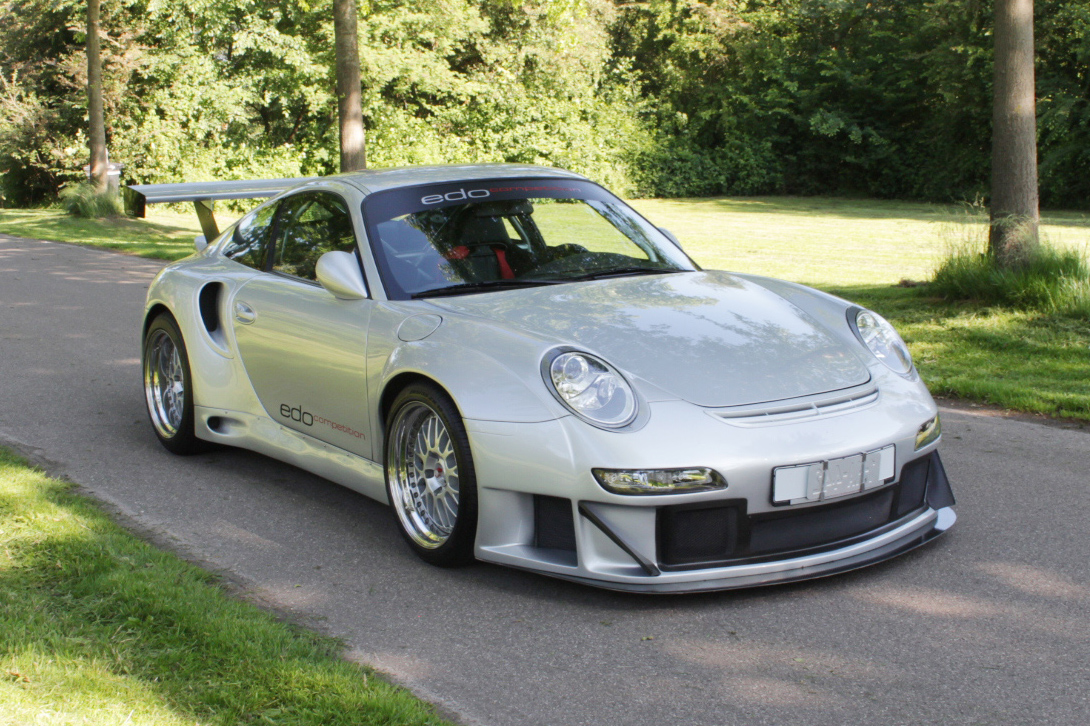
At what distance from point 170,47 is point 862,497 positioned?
31.1m

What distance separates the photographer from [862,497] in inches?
143

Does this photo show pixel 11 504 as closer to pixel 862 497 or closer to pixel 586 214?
pixel 586 214

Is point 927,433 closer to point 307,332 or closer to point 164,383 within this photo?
point 307,332

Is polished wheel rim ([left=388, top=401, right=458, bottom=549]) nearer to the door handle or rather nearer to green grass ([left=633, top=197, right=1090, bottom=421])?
the door handle

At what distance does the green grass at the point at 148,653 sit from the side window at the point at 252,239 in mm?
1712

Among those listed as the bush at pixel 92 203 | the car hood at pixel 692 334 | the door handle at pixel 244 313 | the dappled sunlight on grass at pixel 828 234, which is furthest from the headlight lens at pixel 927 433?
the bush at pixel 92 203

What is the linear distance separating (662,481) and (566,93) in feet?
106

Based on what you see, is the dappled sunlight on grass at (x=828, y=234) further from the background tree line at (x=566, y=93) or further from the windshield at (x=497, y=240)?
the windshield at (x=497, y=240)

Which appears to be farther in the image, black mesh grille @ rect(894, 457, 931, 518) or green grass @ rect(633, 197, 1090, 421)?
green grass @ rect(633, 197, 1090, 421)

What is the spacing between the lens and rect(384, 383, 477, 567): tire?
3.70m

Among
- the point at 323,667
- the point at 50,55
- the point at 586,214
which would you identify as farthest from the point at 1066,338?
the point at 50,55

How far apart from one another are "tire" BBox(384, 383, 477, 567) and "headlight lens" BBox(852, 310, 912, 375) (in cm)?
166

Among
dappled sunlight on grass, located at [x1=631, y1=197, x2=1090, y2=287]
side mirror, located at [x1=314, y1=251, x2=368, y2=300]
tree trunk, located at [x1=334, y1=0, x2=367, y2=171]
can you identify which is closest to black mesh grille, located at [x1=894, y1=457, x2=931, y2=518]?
side mirror, located at [x1=314, y1=251, x2=368, y2=300]

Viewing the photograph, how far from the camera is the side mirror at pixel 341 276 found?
14.3 feet
